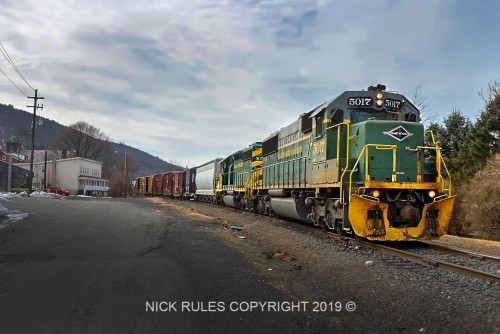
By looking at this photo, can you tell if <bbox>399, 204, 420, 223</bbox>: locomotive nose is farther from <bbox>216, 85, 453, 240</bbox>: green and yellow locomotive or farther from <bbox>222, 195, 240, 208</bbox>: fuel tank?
<bbox>222, 195, 240, 208</bbox>: fuel tank

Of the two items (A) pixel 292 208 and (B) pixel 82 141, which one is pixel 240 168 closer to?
(A) pixel 292 208

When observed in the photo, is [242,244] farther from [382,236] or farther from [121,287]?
[121,287]

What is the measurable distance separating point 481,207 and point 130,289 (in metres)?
16.0

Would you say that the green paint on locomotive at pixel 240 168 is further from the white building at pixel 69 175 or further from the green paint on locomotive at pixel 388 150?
the white building at pixel 69 175

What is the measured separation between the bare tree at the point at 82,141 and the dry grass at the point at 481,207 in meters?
102

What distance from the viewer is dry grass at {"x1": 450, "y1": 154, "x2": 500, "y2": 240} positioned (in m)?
17.1

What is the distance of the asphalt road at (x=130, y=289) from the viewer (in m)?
4.68

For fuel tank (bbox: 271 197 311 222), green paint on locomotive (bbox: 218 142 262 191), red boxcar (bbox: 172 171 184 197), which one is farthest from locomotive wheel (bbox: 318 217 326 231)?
red boxcar (bbox: 172 171 184 197)

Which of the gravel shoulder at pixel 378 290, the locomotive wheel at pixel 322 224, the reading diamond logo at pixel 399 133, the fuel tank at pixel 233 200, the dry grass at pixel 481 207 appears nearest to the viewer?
the gravel shoulder at pixel 378 290

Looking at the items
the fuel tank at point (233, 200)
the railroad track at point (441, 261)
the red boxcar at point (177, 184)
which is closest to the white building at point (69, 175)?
the red boxcar at point (177, 184)

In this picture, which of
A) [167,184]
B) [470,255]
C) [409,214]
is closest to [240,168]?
[409,214]

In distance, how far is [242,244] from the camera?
37.9ft

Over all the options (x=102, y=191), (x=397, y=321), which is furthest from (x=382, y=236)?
(x=102, y=191)

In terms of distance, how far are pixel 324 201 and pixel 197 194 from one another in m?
30.1
